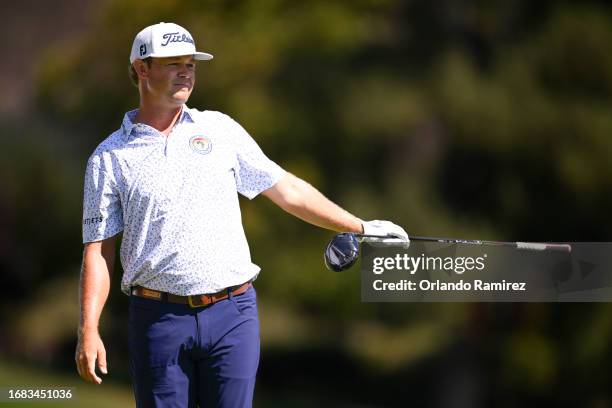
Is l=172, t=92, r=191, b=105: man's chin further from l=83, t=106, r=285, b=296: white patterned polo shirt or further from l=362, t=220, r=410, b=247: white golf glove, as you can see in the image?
l=362, t=220, r=410, b=247: white golf glove

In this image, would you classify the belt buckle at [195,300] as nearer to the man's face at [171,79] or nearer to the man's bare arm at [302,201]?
the man's bare arm at [302,201]

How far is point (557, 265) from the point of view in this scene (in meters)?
5.43

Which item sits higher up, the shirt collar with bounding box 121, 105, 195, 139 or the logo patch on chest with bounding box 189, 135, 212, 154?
the shirt collar with bounding box 121, 105, 195, 139

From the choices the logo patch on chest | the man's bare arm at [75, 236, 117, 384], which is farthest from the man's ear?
the man's bare arm at [75, 236, 117, 384]

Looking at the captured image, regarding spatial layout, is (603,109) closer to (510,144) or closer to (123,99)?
(510,144)

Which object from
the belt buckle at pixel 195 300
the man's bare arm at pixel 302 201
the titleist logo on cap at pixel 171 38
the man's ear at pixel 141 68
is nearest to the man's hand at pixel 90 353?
the belt buckle at pixel 195 300

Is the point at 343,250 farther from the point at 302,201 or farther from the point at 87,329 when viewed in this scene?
the point at 87,329

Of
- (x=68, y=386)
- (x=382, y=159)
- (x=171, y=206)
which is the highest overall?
(x=382, y=159)

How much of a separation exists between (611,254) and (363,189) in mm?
7593

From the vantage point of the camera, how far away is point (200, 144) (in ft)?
12.1

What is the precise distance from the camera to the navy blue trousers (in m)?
3.63

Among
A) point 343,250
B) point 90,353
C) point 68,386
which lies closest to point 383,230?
point 343,250

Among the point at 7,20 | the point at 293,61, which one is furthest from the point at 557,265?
the point at 7,20

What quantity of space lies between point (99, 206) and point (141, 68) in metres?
0.52
